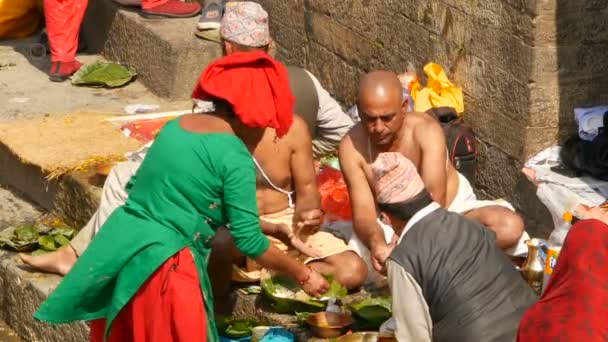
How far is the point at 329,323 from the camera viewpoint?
6.82m

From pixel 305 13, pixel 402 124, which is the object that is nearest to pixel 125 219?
pixel 402 124

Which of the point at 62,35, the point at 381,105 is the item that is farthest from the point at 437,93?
the point at 62,35

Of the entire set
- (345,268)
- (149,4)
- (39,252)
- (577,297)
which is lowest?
(39,252)

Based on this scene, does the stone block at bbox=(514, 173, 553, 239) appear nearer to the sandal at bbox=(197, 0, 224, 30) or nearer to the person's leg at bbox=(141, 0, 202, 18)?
the sandal at bbox=(197, 0, 224, 30)

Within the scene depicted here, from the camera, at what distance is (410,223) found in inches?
227

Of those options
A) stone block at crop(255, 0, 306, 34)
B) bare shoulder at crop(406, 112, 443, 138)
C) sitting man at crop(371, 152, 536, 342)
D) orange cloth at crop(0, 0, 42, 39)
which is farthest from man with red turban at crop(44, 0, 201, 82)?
sitting man at crop(371, 152, 536, 342)

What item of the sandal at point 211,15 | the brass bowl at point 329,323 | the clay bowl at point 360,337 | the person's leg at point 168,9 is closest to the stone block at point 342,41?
the sandal at point 211,15

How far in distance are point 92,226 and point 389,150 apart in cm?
172

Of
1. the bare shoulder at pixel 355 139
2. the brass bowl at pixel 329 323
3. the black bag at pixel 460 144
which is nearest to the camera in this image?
the brass bowl at pixel 329 323

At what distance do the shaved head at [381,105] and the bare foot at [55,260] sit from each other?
188 cm

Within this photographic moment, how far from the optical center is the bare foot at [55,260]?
7848mm

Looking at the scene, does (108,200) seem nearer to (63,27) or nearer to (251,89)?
(251,89)

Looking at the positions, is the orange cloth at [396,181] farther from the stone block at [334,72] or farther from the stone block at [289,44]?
the stone block at [289,44]

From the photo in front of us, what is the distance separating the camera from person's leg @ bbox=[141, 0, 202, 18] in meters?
10.5
